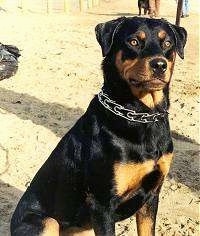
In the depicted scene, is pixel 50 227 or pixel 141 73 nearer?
pixel 141 73

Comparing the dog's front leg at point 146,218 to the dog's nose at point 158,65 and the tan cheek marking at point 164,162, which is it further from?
the dog's nose at point 158,65

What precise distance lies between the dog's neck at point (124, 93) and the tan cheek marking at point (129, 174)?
485 millimetres

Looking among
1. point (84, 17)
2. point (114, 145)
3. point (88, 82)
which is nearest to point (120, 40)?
point (114, 145)

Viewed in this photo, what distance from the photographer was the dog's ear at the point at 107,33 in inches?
150

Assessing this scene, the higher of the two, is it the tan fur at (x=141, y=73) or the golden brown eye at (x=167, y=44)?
the golden brown eye at (x=167, y=44)

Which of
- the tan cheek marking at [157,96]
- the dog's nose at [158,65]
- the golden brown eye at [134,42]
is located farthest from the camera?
the tan cheek marking at [157,96]

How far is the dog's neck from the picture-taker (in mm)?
3799

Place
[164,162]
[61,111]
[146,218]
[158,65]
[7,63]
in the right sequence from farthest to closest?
[7,63], [61,111], [146,218], [164,162], [158,65]

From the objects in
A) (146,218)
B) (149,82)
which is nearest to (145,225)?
(146,218)

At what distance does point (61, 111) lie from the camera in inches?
335

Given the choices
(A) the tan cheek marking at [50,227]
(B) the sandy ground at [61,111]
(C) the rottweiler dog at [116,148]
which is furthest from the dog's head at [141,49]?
(B) the sandy ground at [61,111]

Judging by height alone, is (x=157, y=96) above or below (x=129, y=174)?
above

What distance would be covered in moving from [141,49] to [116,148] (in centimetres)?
76

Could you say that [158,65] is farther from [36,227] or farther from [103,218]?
[36,227]
